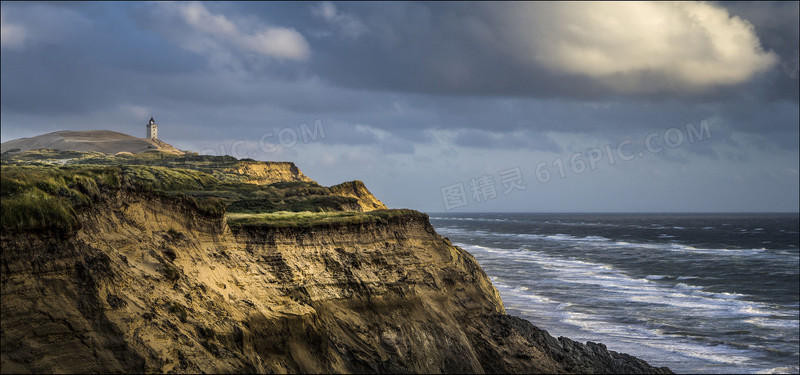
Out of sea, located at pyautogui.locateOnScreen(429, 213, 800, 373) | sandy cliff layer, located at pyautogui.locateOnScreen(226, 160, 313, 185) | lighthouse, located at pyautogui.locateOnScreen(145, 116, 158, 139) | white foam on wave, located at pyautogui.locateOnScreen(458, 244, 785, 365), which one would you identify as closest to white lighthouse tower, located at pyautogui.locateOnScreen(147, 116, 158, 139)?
lighthouse, located at pyautogui.locateOnScreen(145, 116, 158, 139)

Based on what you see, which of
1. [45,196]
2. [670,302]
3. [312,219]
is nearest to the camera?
[45,196]

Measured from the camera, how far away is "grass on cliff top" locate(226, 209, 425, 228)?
22562mm

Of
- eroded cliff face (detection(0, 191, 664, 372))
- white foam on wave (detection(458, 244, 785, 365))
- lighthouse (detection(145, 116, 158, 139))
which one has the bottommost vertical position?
white foam on wave (detection(458, 244, 785, 365))

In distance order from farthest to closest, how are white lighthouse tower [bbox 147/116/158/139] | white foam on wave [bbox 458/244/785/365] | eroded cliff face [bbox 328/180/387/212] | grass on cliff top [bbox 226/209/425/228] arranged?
white lighthouse tower [bbox 147/116/158/139]
eroded cliff face [bbox 328/180/387/212]
white foam on wave [bbox 458/244/785/365]
grass on cliff top [bbox 226/209/425/228]

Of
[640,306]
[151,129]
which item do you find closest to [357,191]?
[640,306]

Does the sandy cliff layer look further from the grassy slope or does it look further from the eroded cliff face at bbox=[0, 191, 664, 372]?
the eroded cliff face at bbox=[0, 191, 664, 372]

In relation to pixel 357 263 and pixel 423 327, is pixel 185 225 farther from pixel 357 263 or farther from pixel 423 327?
pixel 423 327

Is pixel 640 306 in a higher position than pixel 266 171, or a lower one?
lower

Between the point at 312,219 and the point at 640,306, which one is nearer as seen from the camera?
the point at 312,219

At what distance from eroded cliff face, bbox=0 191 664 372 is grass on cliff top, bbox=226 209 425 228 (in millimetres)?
271

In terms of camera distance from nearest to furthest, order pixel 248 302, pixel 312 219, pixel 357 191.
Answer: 1. pixel 248 302
2. pixel 312 219
3. pixel 357 191

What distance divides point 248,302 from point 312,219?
5.81 metres

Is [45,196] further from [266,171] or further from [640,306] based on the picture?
[266,171]

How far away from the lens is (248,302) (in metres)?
19.5
